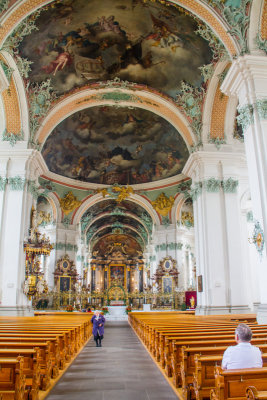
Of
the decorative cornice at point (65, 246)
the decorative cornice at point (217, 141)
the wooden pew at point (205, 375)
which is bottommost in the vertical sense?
the wooden pew at point (205, 375)

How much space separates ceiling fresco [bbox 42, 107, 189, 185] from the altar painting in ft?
26.0

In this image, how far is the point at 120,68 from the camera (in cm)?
1745

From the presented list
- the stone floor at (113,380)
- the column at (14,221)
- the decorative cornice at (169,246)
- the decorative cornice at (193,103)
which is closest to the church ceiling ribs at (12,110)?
the column at (14,221)

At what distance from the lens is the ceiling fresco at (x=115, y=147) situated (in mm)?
23875

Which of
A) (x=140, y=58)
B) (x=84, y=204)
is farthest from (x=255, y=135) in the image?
(x=84, y=204)

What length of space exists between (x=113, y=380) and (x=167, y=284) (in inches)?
878

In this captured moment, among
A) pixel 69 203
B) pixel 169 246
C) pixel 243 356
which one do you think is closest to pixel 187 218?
pixel 169 246

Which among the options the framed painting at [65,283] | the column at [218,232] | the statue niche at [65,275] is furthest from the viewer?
the framed painting at [65,283]

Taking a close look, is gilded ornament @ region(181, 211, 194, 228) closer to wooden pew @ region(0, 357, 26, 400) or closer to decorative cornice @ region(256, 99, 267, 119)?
decorative cornice @ region(256, 99, 267, 119)

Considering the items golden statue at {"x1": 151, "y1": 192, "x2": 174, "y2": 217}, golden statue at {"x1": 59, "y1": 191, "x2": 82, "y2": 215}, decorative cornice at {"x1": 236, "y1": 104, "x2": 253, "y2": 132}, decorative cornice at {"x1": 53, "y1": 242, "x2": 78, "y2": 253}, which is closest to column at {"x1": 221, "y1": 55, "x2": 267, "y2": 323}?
decorative cornice at {"x1": 236, "y1": 104, "x2": 253, "y2": 132}

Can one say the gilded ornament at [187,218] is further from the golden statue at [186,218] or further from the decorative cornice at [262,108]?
the decorative cornice at [262,108]

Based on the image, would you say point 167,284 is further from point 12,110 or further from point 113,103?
point 12,110

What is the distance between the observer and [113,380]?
19.9 feet

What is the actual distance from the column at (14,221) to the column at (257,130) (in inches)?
373
